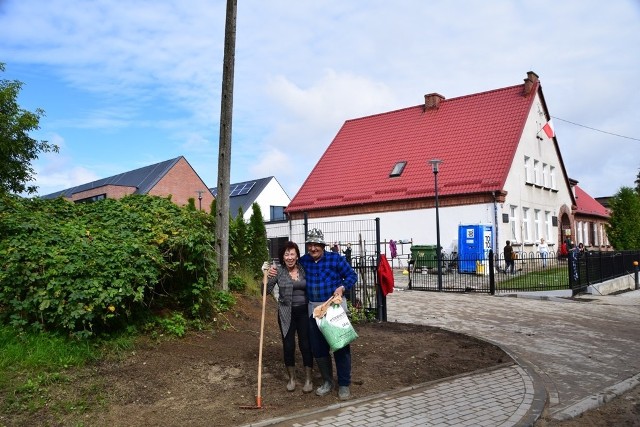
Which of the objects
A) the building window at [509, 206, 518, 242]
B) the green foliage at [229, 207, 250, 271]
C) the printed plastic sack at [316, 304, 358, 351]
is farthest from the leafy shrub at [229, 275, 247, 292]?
the building window at [509, 206, 518, 242]

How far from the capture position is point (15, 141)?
65.9 ft

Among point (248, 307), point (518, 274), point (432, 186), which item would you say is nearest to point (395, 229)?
point (432, 186)

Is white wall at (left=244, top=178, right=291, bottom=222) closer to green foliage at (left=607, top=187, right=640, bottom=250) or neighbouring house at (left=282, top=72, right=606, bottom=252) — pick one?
neighbouring house at (left=282, top=72, right=606, bottom=252)

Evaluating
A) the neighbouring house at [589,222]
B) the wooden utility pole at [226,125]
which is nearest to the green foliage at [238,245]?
the wooden utility pole at [226,125]

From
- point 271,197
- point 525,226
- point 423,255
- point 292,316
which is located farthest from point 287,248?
point 271,197

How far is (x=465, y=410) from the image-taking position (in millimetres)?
5531

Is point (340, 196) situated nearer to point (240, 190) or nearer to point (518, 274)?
point (518, 274)

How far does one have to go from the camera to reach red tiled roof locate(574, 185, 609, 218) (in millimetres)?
40756

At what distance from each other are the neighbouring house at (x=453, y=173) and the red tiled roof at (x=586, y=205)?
4.96m

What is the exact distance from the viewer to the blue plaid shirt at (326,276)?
6.05 metres

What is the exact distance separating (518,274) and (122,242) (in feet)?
56.2

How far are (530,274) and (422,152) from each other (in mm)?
12816

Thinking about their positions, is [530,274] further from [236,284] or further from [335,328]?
[335,328]

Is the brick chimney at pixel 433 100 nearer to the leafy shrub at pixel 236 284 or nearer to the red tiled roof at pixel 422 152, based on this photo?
the red tiled roof at pixel 422 152
